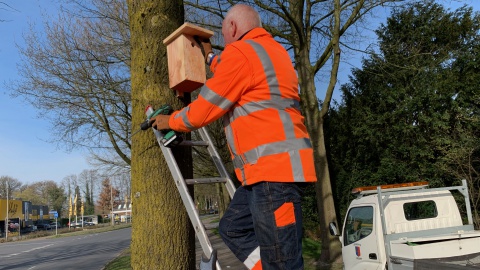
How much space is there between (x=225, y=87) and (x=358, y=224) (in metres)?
5.52

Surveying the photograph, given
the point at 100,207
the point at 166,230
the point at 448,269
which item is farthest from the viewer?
the point at 100,207

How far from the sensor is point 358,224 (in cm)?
697

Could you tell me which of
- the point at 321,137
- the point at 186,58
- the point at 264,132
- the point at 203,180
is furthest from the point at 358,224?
the point at 264,132

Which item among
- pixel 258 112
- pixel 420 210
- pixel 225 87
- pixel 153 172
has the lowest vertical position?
pixel 420 210

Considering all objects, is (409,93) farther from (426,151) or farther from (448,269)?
(448,269)

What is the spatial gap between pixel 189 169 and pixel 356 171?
488 inches

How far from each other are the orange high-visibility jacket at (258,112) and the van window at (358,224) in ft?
16.0

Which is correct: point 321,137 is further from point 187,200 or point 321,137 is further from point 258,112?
point 258,112

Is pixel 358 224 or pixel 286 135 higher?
pixel 286 135

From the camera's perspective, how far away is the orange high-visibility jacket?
86.0 inches

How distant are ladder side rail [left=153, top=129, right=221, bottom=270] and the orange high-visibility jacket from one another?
54 cm

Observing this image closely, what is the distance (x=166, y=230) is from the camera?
2965 mm

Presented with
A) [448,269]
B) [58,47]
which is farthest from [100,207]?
[448,269]

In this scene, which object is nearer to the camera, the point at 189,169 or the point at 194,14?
the point at 189,169
